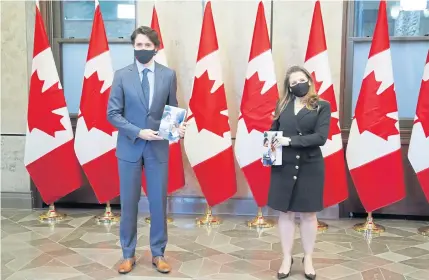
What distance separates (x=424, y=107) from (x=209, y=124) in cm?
190

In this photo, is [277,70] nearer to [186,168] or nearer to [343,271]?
[186,168]

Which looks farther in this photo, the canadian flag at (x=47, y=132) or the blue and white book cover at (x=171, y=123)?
the canadian flag at (x=47, y=132)

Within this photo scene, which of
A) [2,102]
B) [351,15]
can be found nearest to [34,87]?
[2,102]

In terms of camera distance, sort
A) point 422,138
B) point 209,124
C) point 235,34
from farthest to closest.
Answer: point 235,34 < point 209,124 < point 422,138

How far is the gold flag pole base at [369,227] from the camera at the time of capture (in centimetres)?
437

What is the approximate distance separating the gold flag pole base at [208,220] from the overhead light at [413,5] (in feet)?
8.90

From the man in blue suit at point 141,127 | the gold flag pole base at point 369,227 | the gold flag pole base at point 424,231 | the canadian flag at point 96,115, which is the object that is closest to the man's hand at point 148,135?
the man in blue suit at point 141,127

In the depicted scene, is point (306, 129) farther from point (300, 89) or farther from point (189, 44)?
point (189, 44)

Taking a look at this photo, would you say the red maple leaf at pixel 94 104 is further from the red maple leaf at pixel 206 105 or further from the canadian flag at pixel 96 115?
the red maple leaf at pixel 206 105

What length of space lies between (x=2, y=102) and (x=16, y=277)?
2377mm

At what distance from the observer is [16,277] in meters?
3.25

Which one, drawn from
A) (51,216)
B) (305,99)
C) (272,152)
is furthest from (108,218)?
(305,99)

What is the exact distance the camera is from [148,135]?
303 cm

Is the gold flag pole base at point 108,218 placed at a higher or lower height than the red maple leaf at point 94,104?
lower
